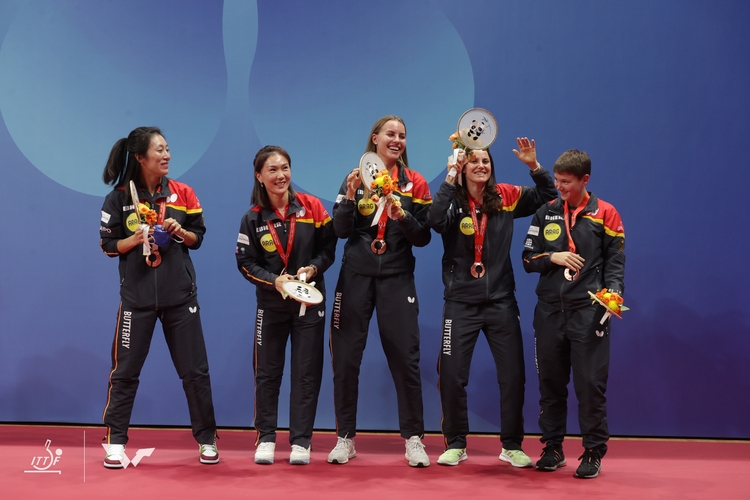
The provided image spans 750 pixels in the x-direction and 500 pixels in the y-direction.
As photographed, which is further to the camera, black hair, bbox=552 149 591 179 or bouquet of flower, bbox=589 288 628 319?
black hair, bbox=552 149 591 179

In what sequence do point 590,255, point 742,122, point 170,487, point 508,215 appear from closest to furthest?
point 170,487 < point 590,255 < point 508,215 < point 742,122

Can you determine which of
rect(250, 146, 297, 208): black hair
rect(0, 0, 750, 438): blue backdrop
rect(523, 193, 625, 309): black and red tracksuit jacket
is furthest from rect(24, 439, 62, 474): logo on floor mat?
rect(523, 193, 625, 309): black and red tracksuit jacket

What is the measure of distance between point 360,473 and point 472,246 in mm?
1451

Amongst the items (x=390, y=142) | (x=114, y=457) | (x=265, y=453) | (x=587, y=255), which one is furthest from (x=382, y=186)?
(x=114, y=457)

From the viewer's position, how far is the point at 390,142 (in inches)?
171

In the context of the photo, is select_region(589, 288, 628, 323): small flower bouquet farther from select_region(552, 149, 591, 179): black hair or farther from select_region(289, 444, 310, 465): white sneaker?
select_region(289, 444, 310, 465): white sneaker

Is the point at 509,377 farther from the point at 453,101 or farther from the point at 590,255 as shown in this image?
the point at 453,101

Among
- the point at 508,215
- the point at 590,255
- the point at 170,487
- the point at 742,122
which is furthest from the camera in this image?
the point at 742,122

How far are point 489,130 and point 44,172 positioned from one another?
3.35 m

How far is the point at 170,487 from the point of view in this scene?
3750 mm

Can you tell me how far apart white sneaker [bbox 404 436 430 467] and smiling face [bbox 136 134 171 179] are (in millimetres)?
2168

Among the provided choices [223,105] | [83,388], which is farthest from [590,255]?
[83,388]

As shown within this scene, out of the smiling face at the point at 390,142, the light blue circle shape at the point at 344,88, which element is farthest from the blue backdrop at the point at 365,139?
the smiling face at the point at 390,142

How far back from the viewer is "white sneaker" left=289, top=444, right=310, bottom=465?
4223 millimetres
